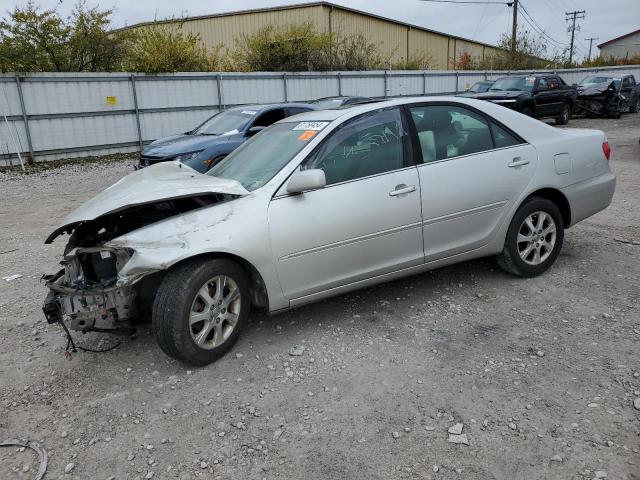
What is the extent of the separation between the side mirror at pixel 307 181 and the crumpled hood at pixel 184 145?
18.0 feet

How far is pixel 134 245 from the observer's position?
3.23 m

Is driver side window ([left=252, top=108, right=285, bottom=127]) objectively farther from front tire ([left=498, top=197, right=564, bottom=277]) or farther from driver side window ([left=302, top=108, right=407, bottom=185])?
front tire ([left=498, top=197, right=564, bottom=277])

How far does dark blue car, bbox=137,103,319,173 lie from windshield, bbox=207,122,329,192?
379 centimetres

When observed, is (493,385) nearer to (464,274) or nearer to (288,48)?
(464,274)

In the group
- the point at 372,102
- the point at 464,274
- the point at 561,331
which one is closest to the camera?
the point at 561,331

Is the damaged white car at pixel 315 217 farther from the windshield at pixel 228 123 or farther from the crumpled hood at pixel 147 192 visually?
the windshield at pixel 228 123

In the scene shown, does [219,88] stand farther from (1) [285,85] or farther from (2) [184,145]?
(2) [184,145]

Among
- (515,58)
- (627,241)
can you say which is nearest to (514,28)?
(515,58)

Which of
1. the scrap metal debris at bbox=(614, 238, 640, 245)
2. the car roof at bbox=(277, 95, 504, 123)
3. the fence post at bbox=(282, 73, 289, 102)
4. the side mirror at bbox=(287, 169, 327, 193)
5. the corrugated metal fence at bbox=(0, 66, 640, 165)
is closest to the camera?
the side mirror at bbox=(287, 169, 327, 193)

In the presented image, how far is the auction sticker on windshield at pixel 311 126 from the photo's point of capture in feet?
12.9

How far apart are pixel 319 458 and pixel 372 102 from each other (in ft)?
9.24

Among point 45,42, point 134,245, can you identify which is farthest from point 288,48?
point 134,245

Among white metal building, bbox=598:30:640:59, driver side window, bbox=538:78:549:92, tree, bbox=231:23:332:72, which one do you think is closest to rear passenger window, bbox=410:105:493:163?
driver side window, bbox=538:78:549:92

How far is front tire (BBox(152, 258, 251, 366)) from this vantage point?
3236 mm
